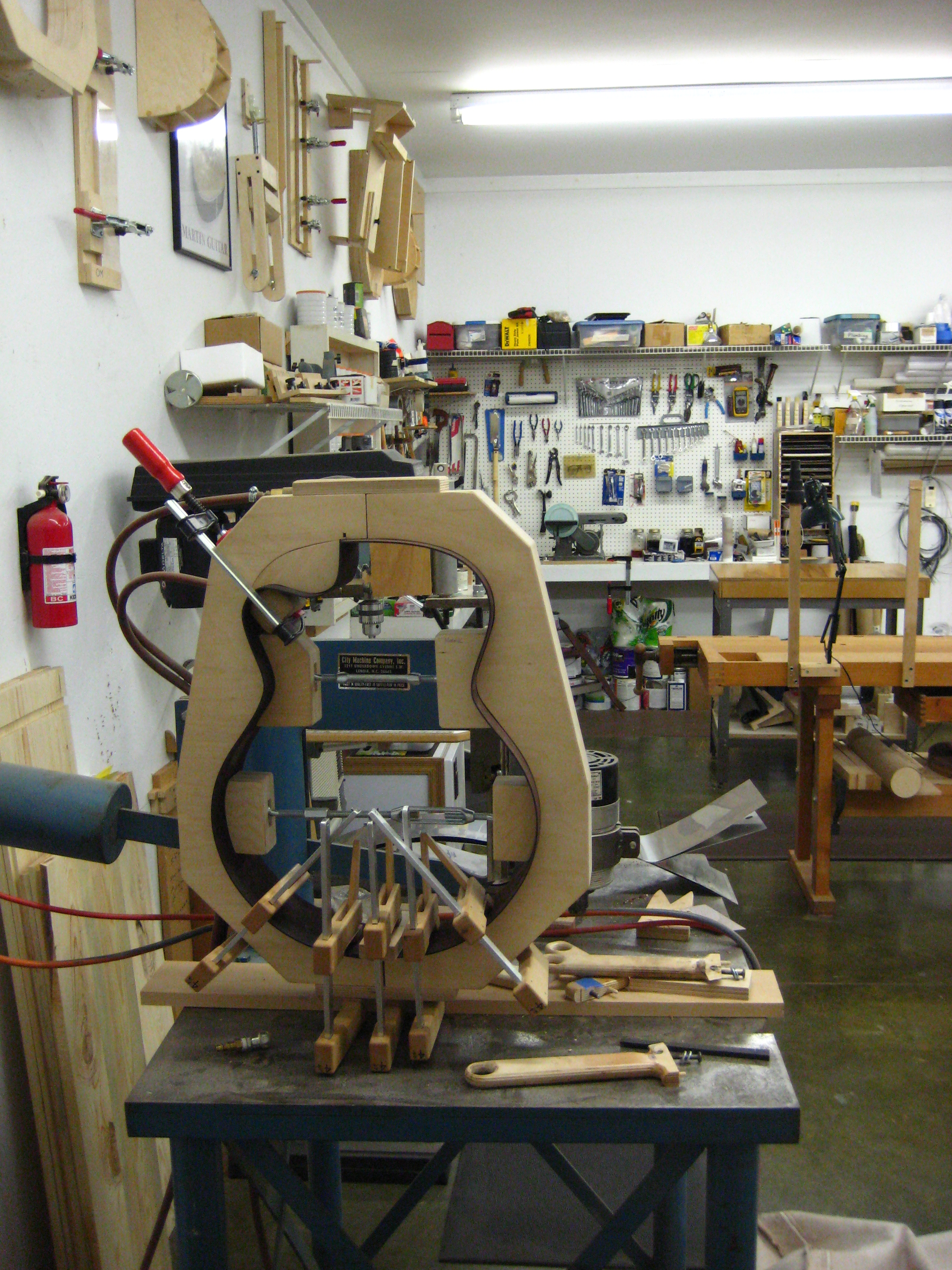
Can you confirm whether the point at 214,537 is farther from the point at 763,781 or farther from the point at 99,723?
the point at 763,781

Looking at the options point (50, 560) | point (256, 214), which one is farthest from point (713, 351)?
point (50, 560)

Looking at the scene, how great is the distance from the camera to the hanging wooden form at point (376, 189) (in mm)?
3648

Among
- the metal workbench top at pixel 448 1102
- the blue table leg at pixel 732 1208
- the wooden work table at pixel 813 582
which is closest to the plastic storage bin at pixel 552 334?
the wooden work table at pixel 813 582

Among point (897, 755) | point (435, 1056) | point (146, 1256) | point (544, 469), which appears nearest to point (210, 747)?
point (435, 1056)

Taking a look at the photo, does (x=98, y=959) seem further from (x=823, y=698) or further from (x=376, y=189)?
(x=376, y=189)

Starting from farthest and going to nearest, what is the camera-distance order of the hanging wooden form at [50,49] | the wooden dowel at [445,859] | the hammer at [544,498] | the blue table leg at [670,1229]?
1. the hammer at [544,498]
2. the blue table leg at [670,1229]
3. the hanging wooden form at [50,49]
4. the wooden dowel at [445,859]

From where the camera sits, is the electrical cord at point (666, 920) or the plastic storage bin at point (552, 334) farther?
the plastic storage bin at point (552, 334)

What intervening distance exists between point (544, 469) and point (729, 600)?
1.81 meters

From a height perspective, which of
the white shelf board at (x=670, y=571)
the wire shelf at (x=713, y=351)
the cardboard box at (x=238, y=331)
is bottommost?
the white shelf board at (x=670, y=571)

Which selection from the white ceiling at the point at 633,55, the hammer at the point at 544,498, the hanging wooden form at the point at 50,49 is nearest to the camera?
the hanging wooden form at the point at 50,49

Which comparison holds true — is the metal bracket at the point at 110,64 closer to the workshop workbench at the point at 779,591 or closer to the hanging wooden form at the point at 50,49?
the hanging wooden form at the point at 50,49

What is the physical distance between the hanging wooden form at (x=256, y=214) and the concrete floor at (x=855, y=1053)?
2317mm

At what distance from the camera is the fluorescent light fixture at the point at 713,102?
4.34 m

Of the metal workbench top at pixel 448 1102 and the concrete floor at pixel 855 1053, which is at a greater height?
the metal workbench top at pixel 448 1102
